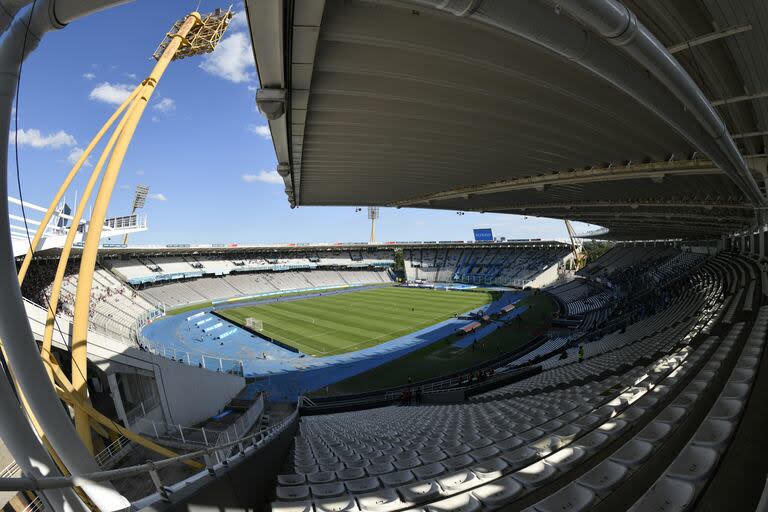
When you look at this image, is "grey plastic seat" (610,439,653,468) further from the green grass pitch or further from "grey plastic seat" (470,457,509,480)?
the green grass pitch

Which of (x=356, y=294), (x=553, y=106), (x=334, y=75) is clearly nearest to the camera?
(x=334, y=75)

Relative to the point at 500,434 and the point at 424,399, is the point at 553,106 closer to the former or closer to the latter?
the point at 500,434

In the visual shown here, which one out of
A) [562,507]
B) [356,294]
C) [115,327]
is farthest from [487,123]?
[356,294]

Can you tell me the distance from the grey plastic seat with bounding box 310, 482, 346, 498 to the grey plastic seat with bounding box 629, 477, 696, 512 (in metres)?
2.52

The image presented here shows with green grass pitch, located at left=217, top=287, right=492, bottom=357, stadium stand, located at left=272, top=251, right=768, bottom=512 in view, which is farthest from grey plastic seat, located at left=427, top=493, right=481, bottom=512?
green grass pitch, located at left=217, top=287, right=492, bottom=357

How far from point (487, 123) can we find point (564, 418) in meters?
5.64

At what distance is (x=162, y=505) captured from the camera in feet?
8.18

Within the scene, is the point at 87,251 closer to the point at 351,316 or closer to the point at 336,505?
the point at 336,505

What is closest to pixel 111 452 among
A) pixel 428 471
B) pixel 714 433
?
pixel 428 471

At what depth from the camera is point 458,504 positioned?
2643 mm

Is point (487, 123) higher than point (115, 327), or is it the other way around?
point (487, 123)

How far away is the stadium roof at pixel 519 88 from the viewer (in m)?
3.21

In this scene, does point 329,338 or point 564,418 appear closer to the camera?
point 564,418

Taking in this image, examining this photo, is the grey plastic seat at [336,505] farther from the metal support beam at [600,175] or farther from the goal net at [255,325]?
the goal net at [255,325]
